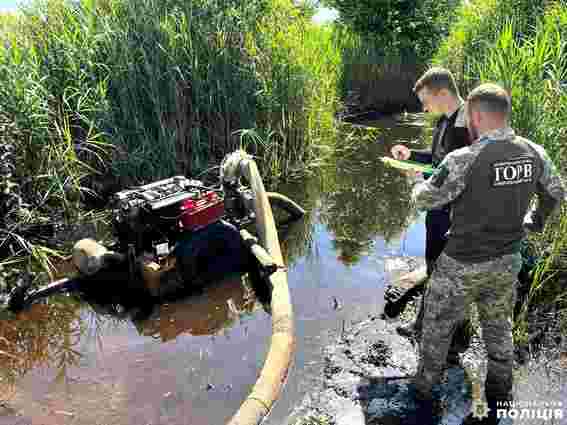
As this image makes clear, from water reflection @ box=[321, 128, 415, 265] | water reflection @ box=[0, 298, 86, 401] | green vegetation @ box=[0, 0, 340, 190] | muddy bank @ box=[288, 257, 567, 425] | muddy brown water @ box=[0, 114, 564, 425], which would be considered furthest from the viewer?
water reflection @ box=[321, 128, 415, 265]

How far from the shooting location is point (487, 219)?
2.39 meters

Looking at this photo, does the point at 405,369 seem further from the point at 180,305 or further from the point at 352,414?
the point at 180,305

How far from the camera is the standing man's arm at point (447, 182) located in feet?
Result: 7.77

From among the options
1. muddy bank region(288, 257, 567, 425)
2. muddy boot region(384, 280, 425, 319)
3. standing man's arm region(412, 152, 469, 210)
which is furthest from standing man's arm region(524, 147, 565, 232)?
muddy boot region(384, 280, 425, 319)

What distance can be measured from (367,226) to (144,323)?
311cm

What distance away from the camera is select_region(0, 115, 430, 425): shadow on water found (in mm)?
3072

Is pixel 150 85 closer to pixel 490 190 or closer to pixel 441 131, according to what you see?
pixel 441 131

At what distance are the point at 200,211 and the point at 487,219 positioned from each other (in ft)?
8.54

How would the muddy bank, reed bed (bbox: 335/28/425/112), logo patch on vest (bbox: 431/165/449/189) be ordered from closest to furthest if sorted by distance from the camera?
1. logo patch on vest (bbox: 431/165/449/189)
2. the muddy bank
3. reed bed (bbox: 335/28/425/112)

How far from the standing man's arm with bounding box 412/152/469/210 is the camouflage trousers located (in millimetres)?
370

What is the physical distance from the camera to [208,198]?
14.2 ft

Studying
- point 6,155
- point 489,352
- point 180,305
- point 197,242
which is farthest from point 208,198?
point 489,352

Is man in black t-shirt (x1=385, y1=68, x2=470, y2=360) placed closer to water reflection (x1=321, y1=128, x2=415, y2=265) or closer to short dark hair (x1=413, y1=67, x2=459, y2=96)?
short dark hair (x1=413, y1=67, x2=459, y2=96)

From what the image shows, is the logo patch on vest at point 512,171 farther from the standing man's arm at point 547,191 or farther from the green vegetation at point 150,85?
the green vegetation at point 150,85
